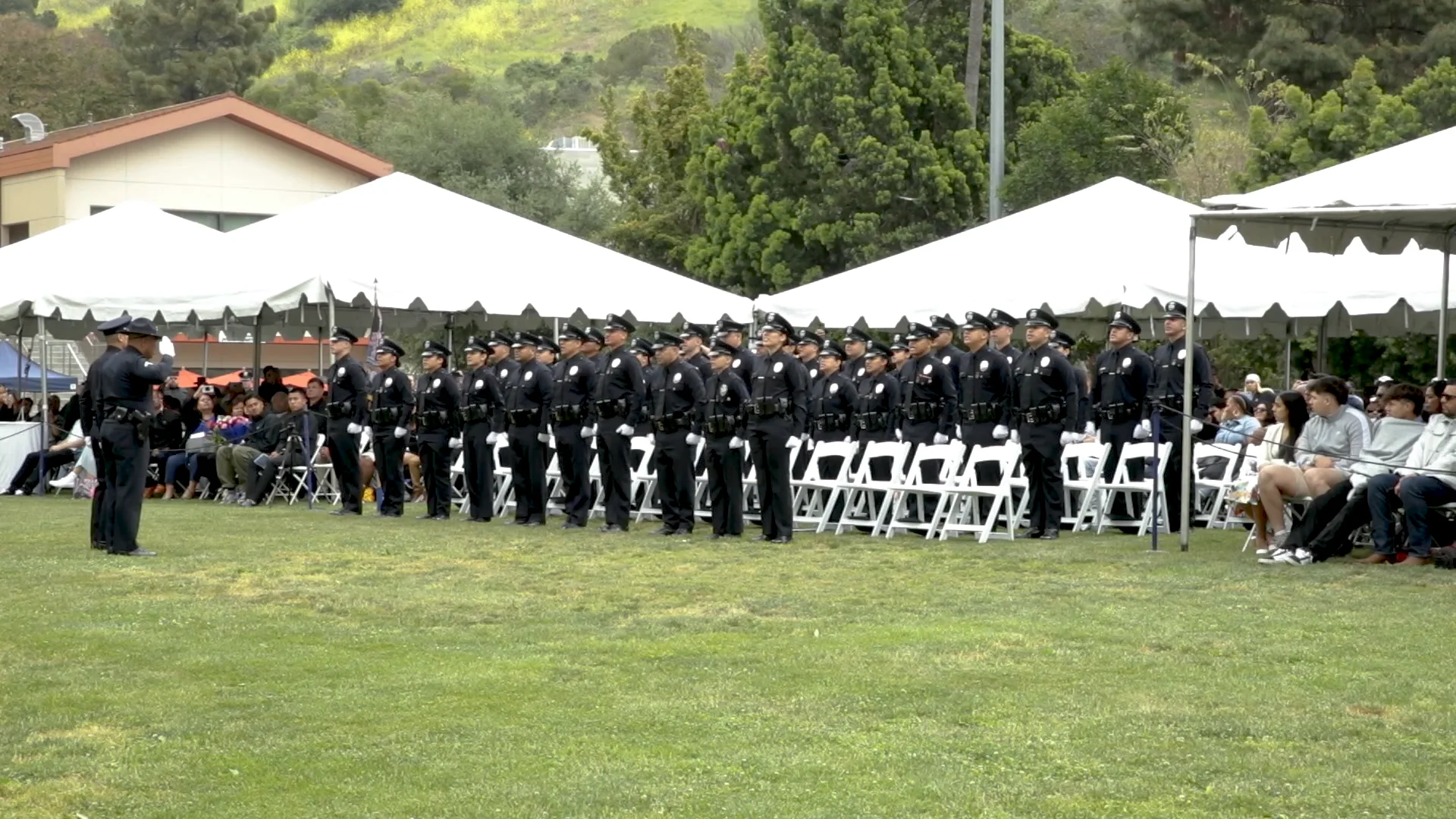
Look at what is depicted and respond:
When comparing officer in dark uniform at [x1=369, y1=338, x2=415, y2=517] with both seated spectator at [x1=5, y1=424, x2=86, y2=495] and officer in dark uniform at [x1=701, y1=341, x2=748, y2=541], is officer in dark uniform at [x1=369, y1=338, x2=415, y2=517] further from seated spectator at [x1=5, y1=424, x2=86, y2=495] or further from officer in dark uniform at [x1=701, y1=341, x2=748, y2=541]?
seated spectator at [x1=5, y1=424, x2=86, y2=495]

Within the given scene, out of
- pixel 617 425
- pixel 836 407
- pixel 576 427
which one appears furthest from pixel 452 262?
pixel 836 407

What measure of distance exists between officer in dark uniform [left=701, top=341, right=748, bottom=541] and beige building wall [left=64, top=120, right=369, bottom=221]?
26.9m

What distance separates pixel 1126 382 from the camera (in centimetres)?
1841

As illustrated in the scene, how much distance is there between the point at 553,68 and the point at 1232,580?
393 ft

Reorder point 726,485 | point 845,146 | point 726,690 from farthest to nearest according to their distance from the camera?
point 845,146 < point 726,485 < point 726,690

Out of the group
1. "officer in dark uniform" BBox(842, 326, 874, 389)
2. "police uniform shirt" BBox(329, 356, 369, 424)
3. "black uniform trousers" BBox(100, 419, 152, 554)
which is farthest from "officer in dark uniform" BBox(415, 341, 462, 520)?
"black uniform trousers" BBox(100, 419, 152, 554)

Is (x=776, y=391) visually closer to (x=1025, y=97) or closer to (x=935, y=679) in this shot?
(x=935, y=679)

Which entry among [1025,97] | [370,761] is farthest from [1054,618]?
[1025,97]

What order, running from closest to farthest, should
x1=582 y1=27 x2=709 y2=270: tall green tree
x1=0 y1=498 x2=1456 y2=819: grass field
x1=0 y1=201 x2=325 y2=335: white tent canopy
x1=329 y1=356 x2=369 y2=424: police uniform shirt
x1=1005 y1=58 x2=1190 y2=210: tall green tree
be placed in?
x1=0 y1=498 x2=1456 y2=819: grass field
x1=329 y1=356 x2=369 y2=424: police uniform shirt
x1=0 y1=201 x2=325 y2=335: white tent canopy
x1=1005 y1=58 x2=1190 y2=210: tall green tree
x1=582 y1=27 x2=709 y2=270: tall green tree

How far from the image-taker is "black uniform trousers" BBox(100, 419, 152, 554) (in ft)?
51.2

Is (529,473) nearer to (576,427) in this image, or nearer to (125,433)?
(576,427)

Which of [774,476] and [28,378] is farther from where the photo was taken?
[28,378]

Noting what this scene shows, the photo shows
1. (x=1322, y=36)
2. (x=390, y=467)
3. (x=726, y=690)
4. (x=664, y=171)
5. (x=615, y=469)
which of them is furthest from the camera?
(x=664, y=171)

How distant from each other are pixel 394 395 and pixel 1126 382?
25.4 ft
